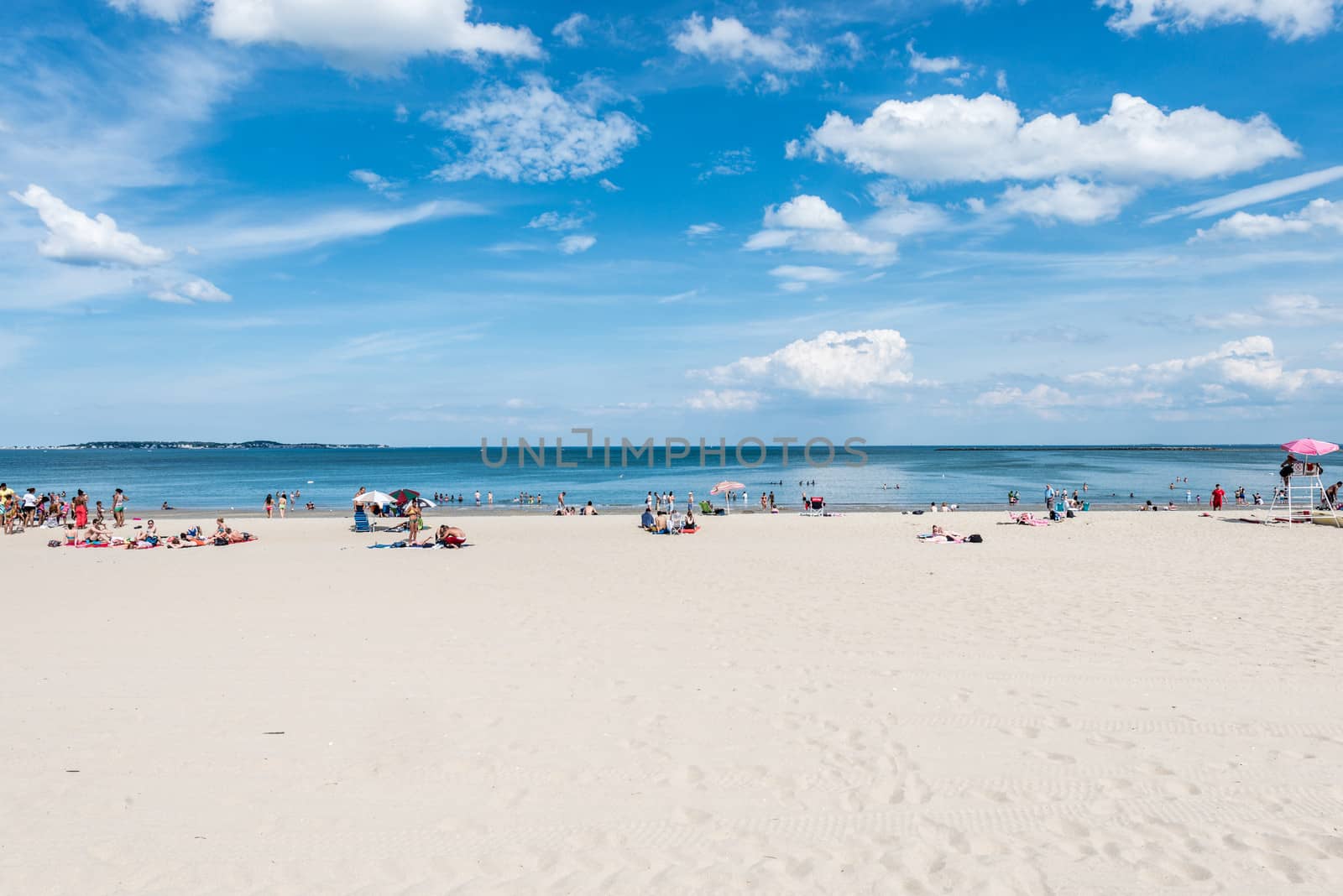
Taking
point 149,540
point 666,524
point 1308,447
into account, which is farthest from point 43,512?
point 1308,447

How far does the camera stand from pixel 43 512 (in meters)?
30.3

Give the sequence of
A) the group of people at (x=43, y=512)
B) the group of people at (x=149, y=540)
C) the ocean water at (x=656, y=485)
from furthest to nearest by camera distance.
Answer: the ocean water at (x=656, y=485), the group of people at (x=43, y=512), the group of people at (x=149, y=540)

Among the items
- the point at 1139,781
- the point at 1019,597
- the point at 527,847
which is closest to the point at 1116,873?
the point at 1139,781

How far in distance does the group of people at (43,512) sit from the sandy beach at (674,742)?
49.7 feet

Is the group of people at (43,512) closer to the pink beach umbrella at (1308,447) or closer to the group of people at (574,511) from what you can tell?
Answer: the group of people at (574,511)

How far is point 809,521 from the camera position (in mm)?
30438

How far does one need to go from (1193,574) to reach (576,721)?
14.4 m

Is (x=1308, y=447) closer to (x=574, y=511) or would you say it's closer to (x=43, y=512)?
(x=574, y=511)

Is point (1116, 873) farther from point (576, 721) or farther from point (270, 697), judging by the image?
point (270, 697)

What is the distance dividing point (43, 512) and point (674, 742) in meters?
34.9

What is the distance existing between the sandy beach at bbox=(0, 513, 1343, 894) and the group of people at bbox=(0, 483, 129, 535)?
15148 mm

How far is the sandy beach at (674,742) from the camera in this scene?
4684 mm

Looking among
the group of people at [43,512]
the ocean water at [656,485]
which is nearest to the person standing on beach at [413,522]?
the group of people at [43,512]

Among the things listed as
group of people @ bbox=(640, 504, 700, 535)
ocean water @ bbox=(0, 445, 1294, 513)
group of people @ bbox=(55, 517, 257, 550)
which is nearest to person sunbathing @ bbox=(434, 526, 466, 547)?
group of people @ bbox=(55, 517, 257, 550)
